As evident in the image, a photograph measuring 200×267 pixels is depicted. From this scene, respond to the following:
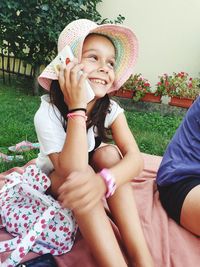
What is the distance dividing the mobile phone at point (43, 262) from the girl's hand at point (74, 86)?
694 mm

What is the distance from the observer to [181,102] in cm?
625

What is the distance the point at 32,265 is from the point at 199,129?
119 centimetres

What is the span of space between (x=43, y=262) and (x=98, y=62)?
101 cm

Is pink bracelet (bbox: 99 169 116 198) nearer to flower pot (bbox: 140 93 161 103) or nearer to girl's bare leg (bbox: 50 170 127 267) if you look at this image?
girl's bare leg (bbox: 50 170 127 267)

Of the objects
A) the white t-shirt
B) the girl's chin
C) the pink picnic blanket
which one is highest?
the girl's chin

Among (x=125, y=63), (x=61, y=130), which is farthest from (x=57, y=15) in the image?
(x=61, y=130)

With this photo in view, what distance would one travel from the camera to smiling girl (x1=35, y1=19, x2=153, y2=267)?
63.6 inches

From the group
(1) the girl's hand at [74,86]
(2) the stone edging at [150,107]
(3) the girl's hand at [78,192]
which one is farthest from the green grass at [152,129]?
(3) the girl's hand at [78,192]

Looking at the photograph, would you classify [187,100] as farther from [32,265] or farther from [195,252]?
[32,265]

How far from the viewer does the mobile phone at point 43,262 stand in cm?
167

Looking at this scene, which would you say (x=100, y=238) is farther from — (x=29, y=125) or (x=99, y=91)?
(x=29, y=125)

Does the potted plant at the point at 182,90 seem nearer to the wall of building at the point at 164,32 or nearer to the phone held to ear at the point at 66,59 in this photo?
the wall of building at the point at 164,32

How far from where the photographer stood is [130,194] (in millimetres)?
1827

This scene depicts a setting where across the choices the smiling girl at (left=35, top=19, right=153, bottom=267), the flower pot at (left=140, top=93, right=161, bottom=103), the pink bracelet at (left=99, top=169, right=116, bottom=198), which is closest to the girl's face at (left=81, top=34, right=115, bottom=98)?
the smiling girl at (left=35, top=19, right=153, bottom=267)
